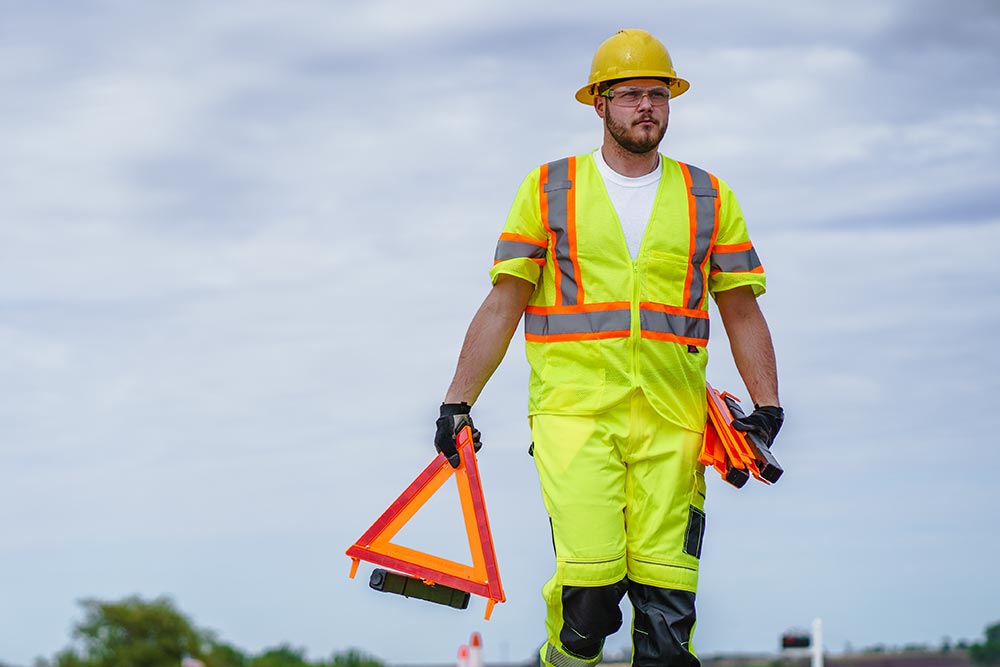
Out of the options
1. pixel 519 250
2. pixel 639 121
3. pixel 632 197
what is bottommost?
pixel 519 250

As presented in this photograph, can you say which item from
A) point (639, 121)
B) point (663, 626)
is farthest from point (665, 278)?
point (663, 626)

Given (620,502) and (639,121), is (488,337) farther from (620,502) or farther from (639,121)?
(639,121)

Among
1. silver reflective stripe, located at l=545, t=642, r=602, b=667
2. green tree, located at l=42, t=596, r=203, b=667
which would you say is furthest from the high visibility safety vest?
green tree, located at l=42, t=596, r=203, b=667

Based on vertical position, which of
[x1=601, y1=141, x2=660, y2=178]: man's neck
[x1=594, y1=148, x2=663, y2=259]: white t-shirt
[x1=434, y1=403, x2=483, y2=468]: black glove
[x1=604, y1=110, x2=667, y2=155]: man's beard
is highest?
[x1=604, y1=110, x2=667, y2=155]: man's beard

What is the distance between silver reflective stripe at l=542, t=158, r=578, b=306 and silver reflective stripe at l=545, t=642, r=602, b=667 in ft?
4.61

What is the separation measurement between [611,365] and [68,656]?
73.2 meters

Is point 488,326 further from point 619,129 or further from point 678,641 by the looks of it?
point 678,641

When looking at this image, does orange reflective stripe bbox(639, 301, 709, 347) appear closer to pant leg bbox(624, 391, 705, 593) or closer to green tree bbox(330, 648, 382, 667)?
pant leg bbox(624, 391, 705, 593)

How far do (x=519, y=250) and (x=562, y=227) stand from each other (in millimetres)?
204

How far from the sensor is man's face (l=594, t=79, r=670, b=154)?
6.41m

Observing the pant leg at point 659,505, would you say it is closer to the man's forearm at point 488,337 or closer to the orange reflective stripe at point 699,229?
the orange reflective stripe at point 699,229

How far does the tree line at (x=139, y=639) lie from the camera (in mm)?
74688

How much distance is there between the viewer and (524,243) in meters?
6.42

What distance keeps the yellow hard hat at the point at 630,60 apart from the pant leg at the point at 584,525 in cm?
136
